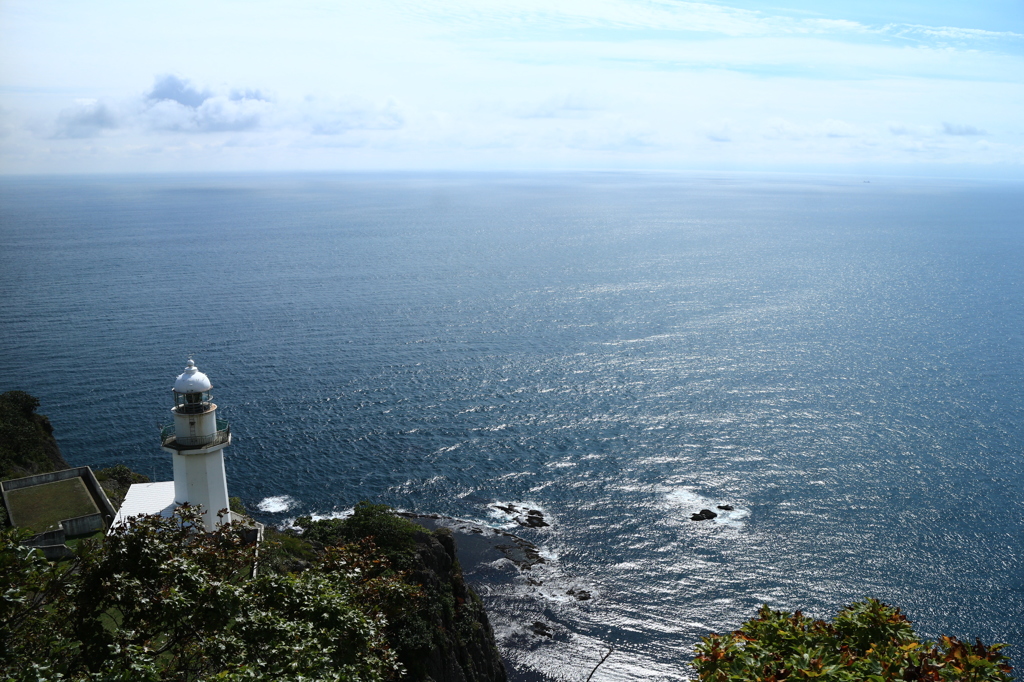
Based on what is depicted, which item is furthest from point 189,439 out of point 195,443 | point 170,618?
point 170,618

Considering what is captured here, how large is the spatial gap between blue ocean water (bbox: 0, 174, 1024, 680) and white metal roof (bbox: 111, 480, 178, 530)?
20671 mm

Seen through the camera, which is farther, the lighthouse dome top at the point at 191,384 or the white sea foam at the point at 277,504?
the white sea foam at the point at 277,504

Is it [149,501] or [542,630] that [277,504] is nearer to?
[149,501]

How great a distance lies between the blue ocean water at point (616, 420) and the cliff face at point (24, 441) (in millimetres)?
3512

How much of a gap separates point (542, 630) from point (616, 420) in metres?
31.3

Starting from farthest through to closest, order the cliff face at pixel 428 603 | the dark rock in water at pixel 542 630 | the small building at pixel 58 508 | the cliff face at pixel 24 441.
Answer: the cliff face at pixel 24 441
the dark rock in water at pixel 542 630
the small building at pixel 58 508
the cliff face at pixel 428 603

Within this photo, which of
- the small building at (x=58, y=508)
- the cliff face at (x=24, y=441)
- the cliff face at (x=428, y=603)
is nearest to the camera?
the cliff face at (x=428, y=603)

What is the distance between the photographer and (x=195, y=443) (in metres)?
33.5

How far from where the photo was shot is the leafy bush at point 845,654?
1484cm

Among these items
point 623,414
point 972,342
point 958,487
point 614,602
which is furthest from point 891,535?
point 972,342

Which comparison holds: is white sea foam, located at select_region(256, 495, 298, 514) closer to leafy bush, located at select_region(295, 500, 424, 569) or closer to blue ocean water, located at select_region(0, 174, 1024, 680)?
blue ocean water, located at select_region(0, 174, 1024, 680)

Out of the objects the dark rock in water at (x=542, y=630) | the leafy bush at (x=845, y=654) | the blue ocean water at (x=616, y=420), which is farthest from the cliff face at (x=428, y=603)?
the leafy bush at (x=845, y=654)

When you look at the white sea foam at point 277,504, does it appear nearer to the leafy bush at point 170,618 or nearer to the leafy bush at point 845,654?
the leafy bush at point 170,618

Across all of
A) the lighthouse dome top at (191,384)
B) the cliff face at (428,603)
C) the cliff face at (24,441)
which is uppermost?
the lighthouse dome top at (191,384)
